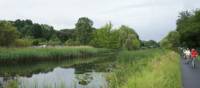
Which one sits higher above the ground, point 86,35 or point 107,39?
point 86,35

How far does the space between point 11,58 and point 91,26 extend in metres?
71.3

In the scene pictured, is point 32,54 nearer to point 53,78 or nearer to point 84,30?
point 53,78

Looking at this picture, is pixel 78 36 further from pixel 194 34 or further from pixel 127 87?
pixel 127 87

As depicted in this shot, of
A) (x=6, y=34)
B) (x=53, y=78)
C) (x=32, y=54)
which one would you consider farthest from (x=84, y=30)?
(x=53, y=78)

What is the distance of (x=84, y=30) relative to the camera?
104125mm

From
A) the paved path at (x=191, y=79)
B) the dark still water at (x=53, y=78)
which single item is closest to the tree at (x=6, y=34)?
the dark still water at (x=53, y=78)

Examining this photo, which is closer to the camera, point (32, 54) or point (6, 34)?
point (32, 54)

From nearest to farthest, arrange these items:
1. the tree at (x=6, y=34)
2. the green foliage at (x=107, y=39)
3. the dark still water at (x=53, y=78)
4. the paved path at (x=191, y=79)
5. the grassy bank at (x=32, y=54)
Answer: the paved path at (x=191, y=79), the dark still water at (x=53, y=78), the grassy bank at (x=32, y=54), the tree at (x=6, y=34), the green foliage at (x=107, y=39)

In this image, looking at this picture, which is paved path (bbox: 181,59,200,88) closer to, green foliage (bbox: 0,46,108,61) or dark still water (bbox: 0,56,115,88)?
dark still water (bbox: 0,56,115,88)

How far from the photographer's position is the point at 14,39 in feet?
177

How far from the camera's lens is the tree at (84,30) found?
103 m

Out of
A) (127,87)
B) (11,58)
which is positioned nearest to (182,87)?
(127,87)

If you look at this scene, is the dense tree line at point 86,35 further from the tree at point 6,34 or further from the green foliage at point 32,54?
the tree at point 6,34

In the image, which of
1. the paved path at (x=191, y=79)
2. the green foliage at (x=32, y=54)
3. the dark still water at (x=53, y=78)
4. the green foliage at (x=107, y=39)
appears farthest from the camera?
the green foliage at (x=107, y=39)
